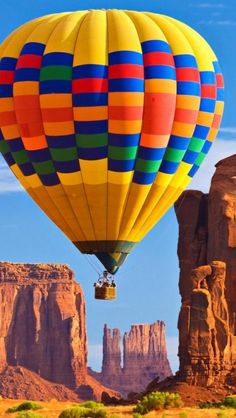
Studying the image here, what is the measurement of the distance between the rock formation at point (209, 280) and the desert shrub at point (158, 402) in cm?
736

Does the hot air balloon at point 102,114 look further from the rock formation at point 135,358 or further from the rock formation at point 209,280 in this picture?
the rock formation at point 135,358

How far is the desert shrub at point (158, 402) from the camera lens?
2586 inches

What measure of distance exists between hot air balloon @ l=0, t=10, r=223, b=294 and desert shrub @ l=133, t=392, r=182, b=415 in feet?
27.3

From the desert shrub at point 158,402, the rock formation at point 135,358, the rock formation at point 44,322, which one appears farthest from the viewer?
the rock formation at point 135,358

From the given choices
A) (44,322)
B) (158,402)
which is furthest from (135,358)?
(158,402)

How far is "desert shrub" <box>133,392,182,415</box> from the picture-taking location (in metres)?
65.7

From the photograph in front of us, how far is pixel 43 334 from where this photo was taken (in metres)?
174

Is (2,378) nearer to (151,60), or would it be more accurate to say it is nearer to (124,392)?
(124,392)

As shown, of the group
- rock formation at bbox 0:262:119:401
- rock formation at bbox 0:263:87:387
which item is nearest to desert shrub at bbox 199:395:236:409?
rock formation at bbox 0:262:119:401

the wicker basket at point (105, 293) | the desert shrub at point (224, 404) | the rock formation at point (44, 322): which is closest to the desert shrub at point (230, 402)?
the desert shrub at point (224, 404)

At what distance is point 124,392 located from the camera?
182 metres

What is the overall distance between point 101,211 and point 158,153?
133 inches

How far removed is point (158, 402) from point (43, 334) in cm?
10771

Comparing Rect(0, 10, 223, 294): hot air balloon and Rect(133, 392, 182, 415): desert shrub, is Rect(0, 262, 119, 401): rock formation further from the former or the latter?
Rect(0, 10, 223, 294): hot air balloon
